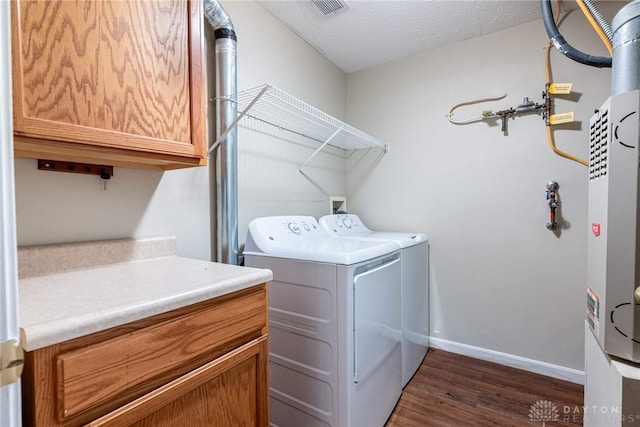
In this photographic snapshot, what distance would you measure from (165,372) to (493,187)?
90.2 inches

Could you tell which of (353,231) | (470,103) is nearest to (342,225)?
(353,231)

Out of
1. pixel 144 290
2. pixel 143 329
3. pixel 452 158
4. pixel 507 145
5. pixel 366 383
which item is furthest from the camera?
pixel 452 158

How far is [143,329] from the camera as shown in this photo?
67 centimetres

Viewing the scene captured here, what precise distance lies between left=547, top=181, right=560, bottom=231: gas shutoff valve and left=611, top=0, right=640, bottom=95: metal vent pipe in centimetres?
125

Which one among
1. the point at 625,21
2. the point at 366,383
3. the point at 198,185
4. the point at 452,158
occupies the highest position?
the point at 625,21

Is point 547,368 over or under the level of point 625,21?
under

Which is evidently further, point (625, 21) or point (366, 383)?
point (366, 383)

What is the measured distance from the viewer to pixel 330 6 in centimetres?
182

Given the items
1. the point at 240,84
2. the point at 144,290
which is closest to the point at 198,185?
the point at 240,84

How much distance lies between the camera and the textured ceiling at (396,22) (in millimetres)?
1822

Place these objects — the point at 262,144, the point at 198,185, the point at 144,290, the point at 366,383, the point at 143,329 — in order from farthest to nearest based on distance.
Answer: the point at 262,144 → the point at 198,185 → the point at 366,383 → the point at 144,290 → the point at 143,329

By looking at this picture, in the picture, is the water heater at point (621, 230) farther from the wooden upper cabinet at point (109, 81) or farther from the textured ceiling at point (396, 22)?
the textured ceiling at point (396, 22)

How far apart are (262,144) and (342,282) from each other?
1.11m

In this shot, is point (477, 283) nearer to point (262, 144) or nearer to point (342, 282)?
point (342, 282)
